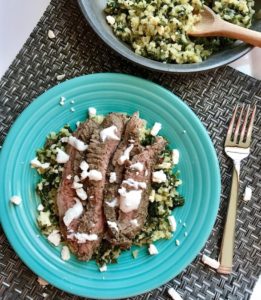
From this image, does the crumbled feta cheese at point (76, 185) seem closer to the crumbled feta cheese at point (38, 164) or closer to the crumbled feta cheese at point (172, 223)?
the crumbled feta cheese at point (38, 164)

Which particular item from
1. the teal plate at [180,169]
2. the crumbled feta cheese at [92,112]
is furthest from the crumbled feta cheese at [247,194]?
the crumbled feta cheese at [92,112]

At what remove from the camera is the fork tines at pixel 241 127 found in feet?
6.46

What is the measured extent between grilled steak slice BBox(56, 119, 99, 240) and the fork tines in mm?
465

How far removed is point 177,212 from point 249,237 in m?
0.27

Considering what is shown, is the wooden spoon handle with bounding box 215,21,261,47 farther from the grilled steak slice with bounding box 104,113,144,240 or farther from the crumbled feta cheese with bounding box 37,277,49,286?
the crumbled feta cheese with bounding box 37,277,49,286

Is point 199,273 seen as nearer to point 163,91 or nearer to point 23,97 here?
point 163,91

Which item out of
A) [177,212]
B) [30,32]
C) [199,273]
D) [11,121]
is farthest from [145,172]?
[30,32]

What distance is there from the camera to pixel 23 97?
6.59 ft

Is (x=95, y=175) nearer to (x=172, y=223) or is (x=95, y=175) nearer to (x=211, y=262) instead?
(x=172, y=223)

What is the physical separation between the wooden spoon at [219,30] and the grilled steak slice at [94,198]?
0.48 m

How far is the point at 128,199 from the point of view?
1748 millimetres

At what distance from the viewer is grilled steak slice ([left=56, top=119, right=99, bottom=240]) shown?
1806 millimetres

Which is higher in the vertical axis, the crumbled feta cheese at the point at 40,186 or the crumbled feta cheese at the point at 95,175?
the crumbled feta cheese at the point at 95,175

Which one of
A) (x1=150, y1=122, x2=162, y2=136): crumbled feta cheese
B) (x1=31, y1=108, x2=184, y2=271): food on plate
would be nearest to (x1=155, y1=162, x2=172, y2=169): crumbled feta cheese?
(x1=31, y1=108, x2=184, y2=271): food on plate
